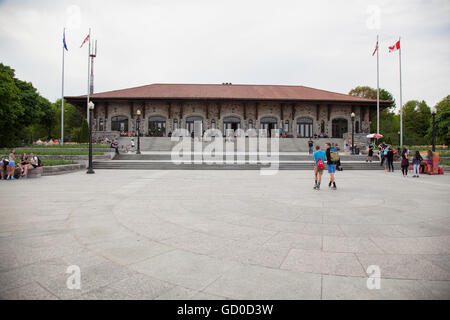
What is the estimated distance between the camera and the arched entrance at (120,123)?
1500 inches

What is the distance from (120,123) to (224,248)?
38.1 meters

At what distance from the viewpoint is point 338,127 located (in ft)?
128

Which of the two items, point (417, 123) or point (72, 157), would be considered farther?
point (417, 123)

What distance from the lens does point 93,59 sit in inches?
1265

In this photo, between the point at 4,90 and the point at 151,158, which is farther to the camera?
the point at 4,90

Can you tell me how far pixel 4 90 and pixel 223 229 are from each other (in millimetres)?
30911

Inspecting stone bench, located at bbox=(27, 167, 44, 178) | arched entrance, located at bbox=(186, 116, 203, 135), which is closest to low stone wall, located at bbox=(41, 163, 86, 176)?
stone bench, located at bbox=(27, 167, 44, 178)

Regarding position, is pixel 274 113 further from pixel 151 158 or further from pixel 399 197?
pixel 399 197

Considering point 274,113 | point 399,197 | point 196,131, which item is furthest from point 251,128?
point 399,197

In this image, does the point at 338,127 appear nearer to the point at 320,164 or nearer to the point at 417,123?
the point at 417,123

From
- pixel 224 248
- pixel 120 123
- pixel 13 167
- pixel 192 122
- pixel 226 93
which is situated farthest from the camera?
pixel 192 122

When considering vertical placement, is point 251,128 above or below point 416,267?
above

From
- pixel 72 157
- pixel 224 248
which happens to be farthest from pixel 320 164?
pixel 72 157
